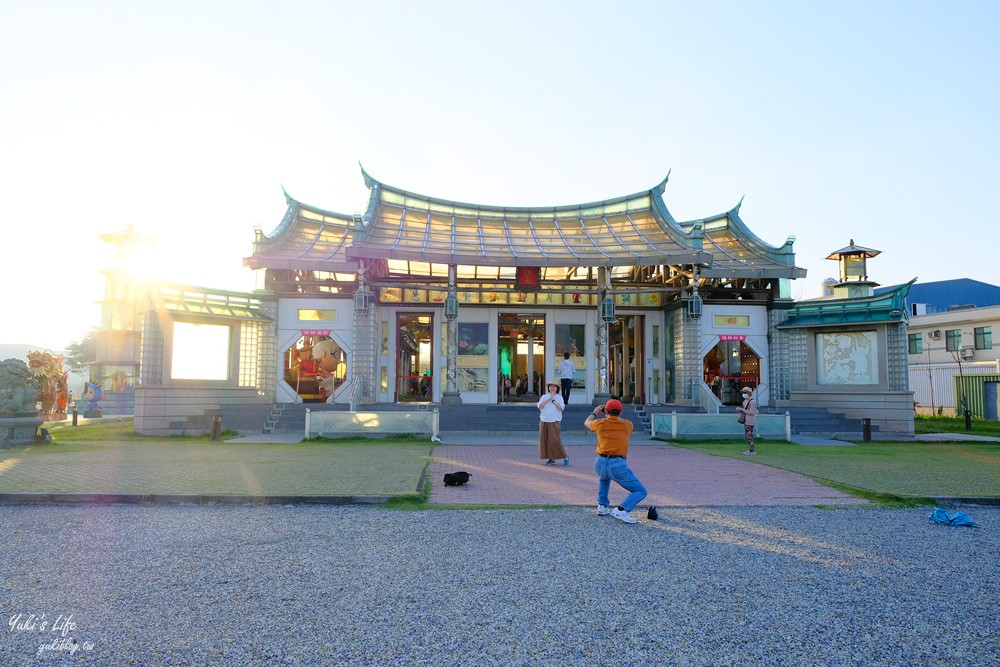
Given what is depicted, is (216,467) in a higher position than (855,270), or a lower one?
lower

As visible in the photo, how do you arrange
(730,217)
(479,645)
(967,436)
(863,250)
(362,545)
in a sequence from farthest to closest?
(730,217) → (863,250) → (967,436) → (362,545) → (479,645)

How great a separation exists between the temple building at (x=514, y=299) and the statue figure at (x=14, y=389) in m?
7.46

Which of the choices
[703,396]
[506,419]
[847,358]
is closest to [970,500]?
[506,419]

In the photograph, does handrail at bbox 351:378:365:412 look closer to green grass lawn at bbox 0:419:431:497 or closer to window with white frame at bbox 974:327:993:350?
green grass lawn at bbox 0:419:431:497

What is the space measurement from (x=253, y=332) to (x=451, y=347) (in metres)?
6.70

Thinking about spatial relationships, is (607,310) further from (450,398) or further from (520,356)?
(450,398)

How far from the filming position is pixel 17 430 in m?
15.2

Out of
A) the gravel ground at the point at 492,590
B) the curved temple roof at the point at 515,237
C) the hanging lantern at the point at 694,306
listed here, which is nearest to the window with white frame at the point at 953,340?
the curved temple roof at the point at 515,237

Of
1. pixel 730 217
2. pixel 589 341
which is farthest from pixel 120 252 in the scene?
pixel 730 217

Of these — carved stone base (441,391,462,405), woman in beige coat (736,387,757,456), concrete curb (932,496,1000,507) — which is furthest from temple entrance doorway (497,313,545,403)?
concrete curb (932,496,1000,507)

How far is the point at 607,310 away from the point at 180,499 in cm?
1502

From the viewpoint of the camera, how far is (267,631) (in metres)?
3.91

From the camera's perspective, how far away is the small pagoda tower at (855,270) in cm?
2328

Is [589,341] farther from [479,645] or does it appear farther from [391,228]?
[479,645]
